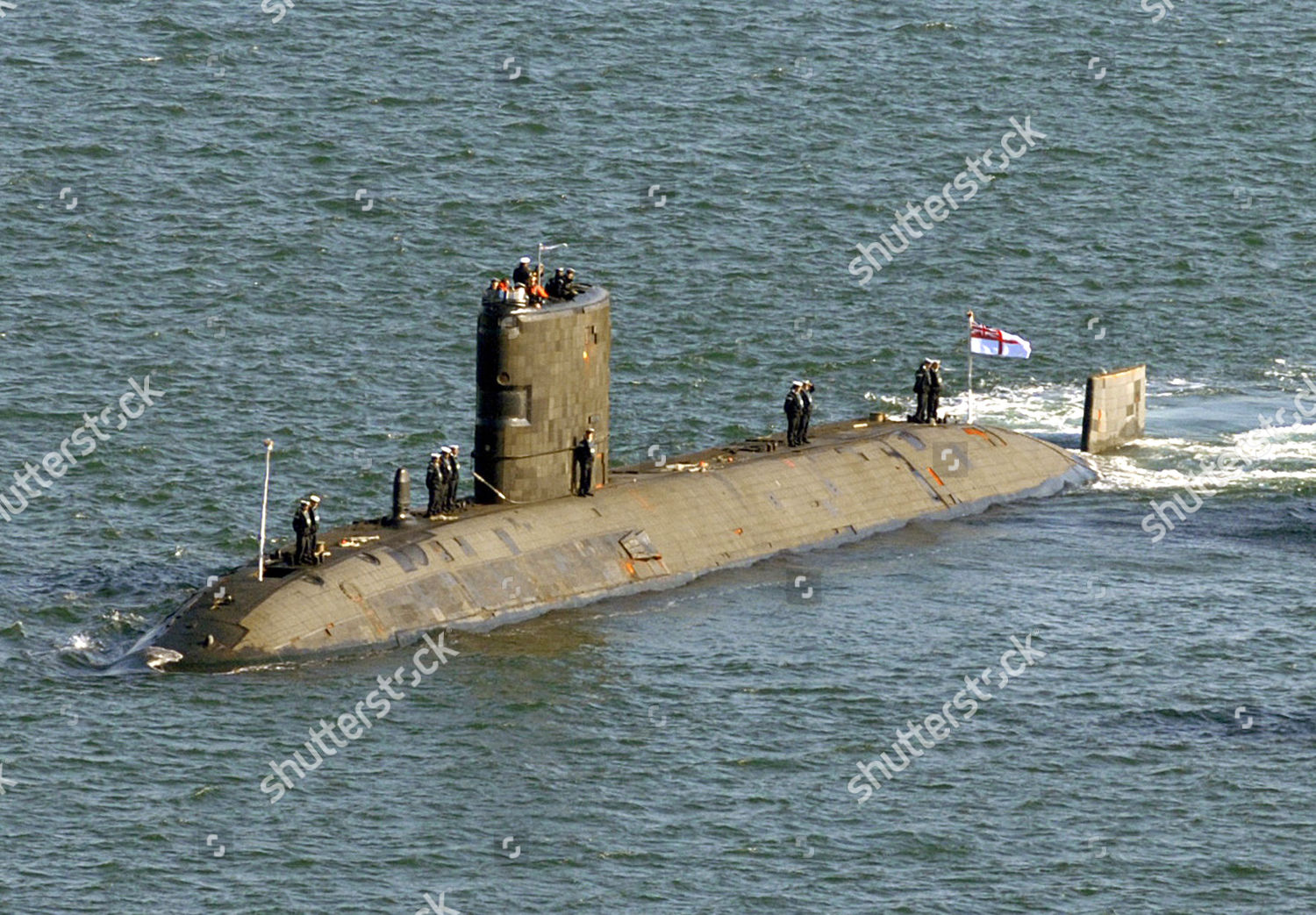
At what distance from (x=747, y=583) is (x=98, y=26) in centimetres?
5896

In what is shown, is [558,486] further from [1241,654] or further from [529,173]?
[529,173]

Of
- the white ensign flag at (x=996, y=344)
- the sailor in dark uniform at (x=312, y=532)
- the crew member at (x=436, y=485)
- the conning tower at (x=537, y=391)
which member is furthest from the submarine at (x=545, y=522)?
the white ensign flag at (x=996, y=344)

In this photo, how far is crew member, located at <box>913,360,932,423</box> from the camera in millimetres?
74375

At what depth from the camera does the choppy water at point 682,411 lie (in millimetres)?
48875

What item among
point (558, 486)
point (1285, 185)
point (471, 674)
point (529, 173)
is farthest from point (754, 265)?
point (471, 674)

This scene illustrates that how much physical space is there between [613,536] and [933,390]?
15.4 m

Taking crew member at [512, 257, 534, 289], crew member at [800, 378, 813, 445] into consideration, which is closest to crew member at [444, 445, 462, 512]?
crew member at [512, 257, 534, 289]

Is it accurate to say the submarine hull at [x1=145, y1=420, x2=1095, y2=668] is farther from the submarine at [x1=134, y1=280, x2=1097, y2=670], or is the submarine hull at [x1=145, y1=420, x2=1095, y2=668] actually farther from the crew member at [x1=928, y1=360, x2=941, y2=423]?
the crew member at [x1=928, y1=360, x2=941, y2=423]

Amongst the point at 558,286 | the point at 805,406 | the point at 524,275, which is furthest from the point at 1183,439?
the point at 524,275

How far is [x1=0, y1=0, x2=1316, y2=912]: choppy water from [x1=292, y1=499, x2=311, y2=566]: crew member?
334 cm

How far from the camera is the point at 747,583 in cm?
6400

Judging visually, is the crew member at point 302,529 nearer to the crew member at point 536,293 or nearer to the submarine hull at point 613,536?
the submarine hull at point 613,536

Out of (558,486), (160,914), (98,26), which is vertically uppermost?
(98,26)

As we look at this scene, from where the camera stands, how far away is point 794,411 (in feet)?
230
